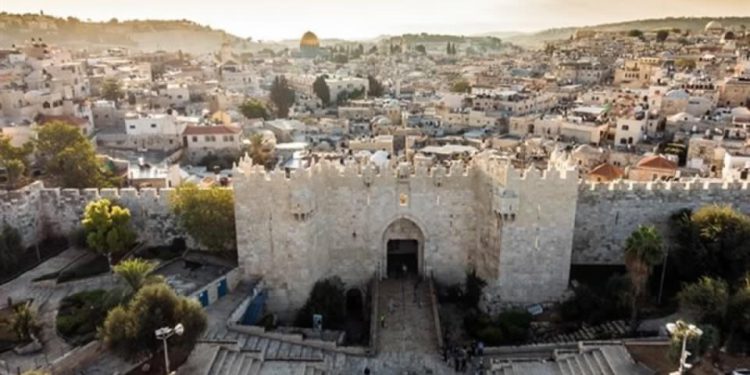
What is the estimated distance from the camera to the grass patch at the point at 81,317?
19578 millimetres

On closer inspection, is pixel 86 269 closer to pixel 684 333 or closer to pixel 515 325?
pixel 515 325

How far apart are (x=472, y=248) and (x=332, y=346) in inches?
294

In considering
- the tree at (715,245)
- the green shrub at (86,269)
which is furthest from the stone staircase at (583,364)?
the green shrub at (86,269)

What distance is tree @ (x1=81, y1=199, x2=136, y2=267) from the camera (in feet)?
79.2

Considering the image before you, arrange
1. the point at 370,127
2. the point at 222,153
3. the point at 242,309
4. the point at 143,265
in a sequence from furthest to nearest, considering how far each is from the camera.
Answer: the point at 370,127, the point at 222,153, the point at 242,309, the point at 143,265

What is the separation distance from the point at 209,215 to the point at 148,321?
8.21m

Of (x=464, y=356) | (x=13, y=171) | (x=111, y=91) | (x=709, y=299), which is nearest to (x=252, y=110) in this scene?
(x=111, y=91)

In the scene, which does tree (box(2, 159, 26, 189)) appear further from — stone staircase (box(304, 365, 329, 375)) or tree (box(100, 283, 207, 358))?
stone staircase (box(304, 365, 329, 375))

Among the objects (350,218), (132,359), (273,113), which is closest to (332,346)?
(350,218)

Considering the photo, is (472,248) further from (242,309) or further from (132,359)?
(132,359)

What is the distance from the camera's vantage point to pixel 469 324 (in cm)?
2356

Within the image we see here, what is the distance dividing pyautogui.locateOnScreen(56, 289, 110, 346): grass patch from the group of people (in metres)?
11.8

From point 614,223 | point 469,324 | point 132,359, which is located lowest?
point 469,324

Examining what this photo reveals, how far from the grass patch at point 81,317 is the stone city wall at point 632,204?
1926cm
